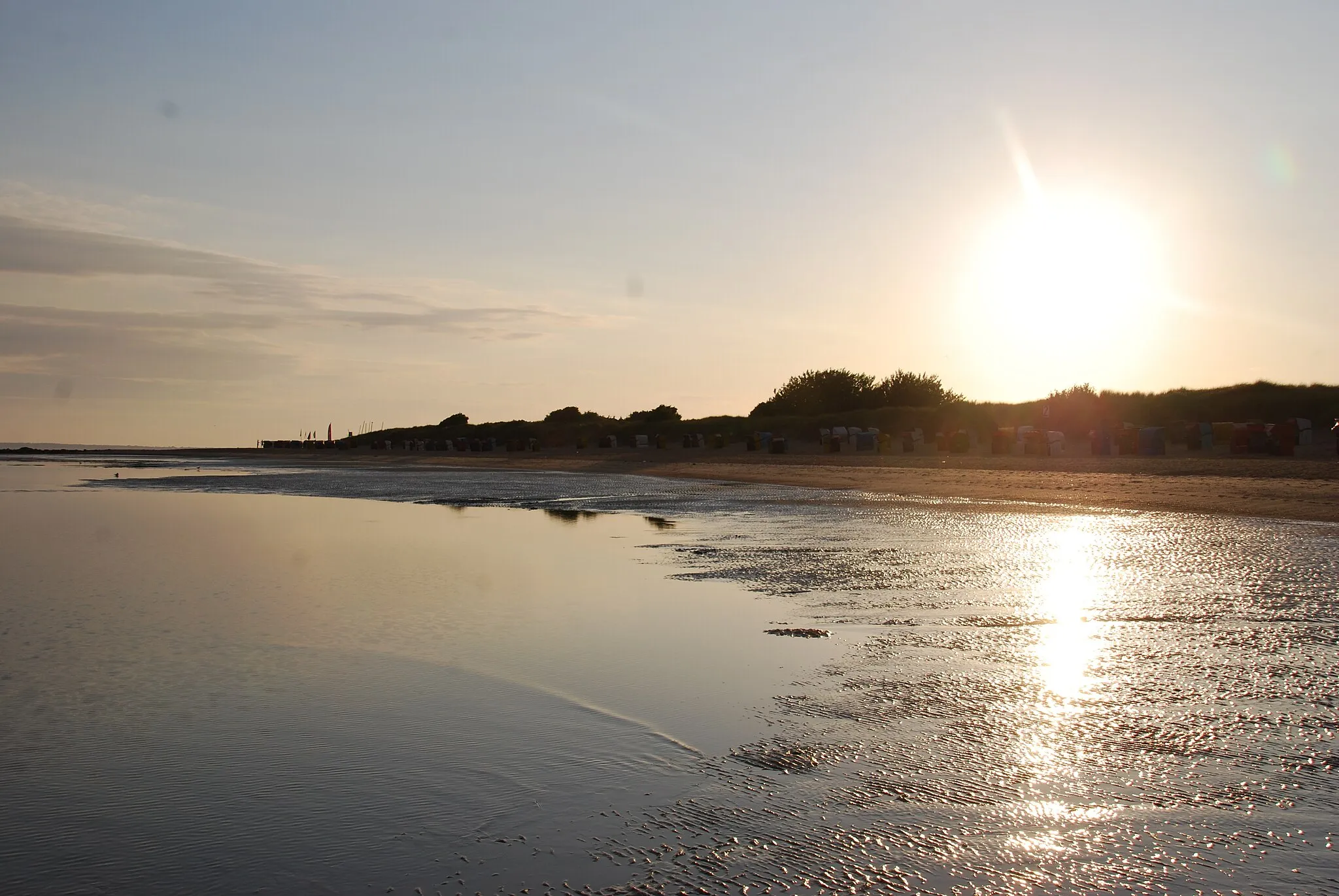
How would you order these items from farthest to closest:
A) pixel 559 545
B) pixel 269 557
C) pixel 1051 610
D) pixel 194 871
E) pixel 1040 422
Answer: pixel 1040 422 < pixel 559 545 < pixel 269 557 < pixel 1051 610 < pixel 194 871

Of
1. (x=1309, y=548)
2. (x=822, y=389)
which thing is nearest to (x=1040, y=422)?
(x=822, y=389)

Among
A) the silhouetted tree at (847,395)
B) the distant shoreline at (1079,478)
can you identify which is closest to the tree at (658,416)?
the silhouetted tree at (847,395)

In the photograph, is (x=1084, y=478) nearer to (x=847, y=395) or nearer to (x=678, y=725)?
(x=678, y=725)

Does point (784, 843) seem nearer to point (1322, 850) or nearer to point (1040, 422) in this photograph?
point (1322, 850)

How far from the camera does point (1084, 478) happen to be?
25.5 m

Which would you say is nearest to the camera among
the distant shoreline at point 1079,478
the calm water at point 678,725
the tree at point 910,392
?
the calm water at point 678,725

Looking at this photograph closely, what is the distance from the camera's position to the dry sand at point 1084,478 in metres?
18.1

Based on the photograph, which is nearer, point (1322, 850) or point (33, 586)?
point (1322, 850)

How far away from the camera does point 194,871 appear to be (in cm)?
355

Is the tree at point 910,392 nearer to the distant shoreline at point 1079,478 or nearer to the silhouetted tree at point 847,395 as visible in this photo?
the silhouetted tree at point 847,395

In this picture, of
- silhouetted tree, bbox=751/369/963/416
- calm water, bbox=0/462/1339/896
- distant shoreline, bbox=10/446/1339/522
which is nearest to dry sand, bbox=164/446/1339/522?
distant shoreline, bbox=10/446/1339/522

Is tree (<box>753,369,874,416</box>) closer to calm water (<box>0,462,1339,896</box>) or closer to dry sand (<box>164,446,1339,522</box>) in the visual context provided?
dry sand (<box>164,446,1339,522</box>)

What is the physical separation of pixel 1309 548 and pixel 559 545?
→ 898 cm

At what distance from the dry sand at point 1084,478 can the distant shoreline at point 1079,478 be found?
0.04 m
